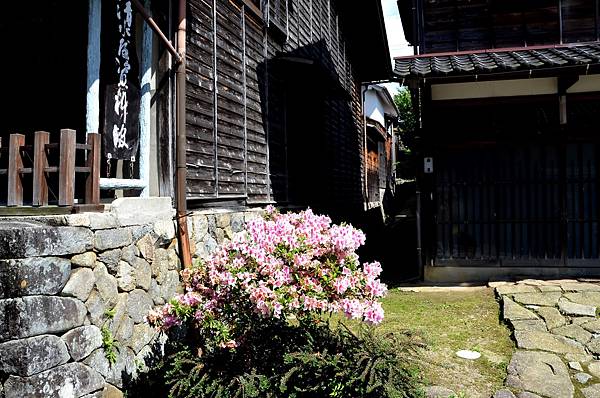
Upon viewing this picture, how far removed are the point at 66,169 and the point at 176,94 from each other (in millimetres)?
2127

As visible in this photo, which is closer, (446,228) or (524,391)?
(524,391)

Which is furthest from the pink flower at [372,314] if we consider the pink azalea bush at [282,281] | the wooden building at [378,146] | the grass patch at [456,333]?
the wooden building at [378,146]

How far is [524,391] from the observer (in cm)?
466

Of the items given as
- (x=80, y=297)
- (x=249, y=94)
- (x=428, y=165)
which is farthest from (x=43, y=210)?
(x=428, y=165)

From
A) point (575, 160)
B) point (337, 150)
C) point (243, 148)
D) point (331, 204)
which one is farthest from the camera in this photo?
point (337, 150)

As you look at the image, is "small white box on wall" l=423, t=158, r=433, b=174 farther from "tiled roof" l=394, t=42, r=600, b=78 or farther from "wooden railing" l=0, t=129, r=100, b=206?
"wooden railing" l=0, t=129, r=100, b=206

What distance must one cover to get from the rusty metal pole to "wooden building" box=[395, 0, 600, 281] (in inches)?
162

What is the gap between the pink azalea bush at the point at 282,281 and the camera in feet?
13.3

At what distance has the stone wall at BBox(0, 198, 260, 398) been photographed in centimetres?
378

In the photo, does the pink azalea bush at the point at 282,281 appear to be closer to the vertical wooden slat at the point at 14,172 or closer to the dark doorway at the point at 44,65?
the vertical wooden slat at the point at 14,172

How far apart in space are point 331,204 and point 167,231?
7285 mm

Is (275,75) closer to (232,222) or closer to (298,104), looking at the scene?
(298,104)

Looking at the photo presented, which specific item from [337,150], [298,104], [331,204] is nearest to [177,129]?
[298,104]

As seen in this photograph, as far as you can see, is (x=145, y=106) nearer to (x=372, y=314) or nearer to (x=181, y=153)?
(x=181, y=153)
